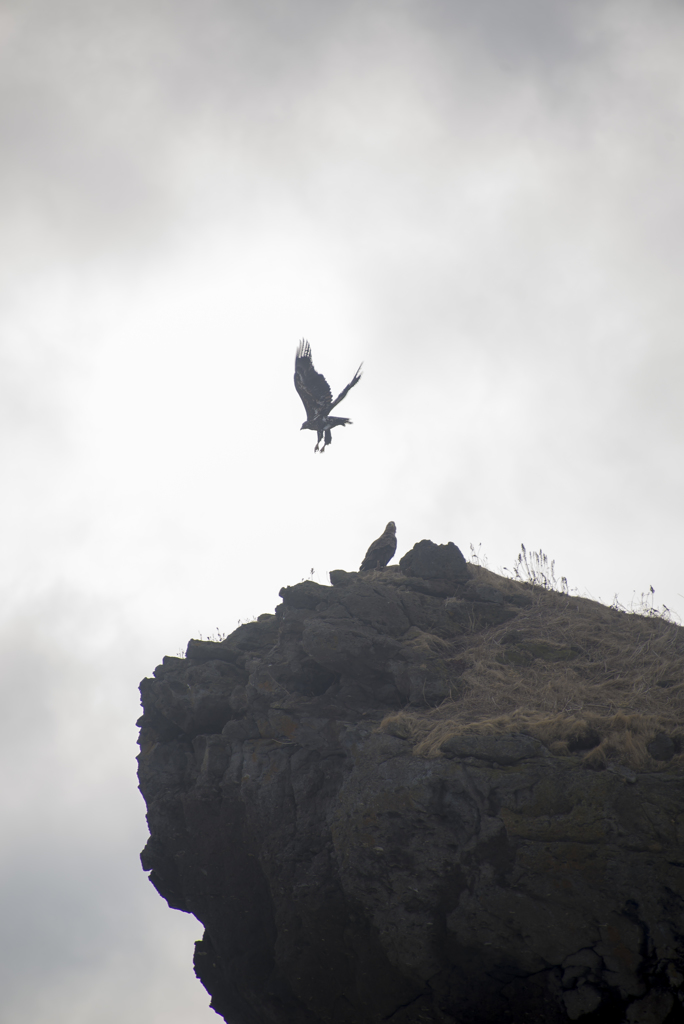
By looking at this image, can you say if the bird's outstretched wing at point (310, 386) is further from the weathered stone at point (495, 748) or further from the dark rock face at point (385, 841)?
the weathered stone at point (495, 748)

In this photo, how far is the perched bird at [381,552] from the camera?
1570 cm

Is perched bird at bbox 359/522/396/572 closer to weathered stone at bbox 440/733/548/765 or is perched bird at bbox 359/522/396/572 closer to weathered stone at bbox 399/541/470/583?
weathered stone at bbox 399/541/470/583

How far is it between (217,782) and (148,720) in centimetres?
242

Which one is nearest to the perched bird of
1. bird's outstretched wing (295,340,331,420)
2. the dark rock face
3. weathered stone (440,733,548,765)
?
the dark rock face

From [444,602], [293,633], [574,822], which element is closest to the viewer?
[574,822]

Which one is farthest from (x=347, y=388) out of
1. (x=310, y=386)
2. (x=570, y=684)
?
(x=570, y=684)

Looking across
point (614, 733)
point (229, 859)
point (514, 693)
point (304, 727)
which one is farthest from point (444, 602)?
point (229, 859)

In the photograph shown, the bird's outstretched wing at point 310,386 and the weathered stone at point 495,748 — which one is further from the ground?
the bird's outstretched wing at point 310,386

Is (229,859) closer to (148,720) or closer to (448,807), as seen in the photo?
(148,720)

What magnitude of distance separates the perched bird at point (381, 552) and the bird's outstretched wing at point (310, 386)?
360cm

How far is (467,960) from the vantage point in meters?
7.79

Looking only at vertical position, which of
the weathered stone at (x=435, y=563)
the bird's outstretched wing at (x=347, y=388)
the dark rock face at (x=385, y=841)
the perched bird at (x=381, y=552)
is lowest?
the dark rock face at (x=385, y=841)

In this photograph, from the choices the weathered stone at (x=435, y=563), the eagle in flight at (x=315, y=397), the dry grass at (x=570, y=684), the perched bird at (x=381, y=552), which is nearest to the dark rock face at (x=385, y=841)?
the dry grass at (x=570, y=684)

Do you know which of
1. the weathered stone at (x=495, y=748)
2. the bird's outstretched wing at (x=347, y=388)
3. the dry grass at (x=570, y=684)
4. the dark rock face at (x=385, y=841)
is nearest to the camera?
the dark rock face at (x=385, y=841)
